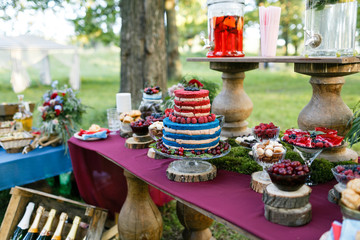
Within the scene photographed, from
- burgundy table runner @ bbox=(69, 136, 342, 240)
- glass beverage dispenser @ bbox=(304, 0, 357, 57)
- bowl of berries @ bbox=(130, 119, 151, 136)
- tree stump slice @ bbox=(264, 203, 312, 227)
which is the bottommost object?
burgundy table runner @ bbox=(69, 136, 342, 240)

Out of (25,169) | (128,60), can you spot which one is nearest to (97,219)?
(25,169)

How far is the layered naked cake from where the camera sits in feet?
5.12

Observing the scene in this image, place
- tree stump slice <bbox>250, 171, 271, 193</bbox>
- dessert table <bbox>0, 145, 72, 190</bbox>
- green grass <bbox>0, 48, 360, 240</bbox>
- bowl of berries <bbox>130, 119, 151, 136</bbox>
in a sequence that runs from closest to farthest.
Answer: tree stump slice <bbox>250, 171, 271, 193</bbox> < bowl of berries <bbox>130, 119, 151, 136</bbox> < dessert table <bbox>0, 145, 72, 190</bbox> < green grass <bbox>0, 48, 360, 240</bbox>

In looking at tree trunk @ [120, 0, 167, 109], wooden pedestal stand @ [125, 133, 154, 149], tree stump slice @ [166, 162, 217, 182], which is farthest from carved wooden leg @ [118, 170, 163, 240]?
tree trunk @ [120, 0, 167, 109]

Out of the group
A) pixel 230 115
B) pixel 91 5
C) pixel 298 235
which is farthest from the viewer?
pixel 91 5

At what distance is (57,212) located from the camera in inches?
98.9

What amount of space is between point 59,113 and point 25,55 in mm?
7955

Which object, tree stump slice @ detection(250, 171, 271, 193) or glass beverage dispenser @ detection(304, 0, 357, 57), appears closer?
tree stump slice @ detection(250, 171, 271, 193)

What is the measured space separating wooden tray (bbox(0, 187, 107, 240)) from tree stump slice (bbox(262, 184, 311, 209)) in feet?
5.12

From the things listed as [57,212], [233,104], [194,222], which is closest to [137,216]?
[194,222]

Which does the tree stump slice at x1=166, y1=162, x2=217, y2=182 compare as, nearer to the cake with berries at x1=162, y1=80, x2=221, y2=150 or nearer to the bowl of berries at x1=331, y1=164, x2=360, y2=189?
the cake with berries at x1=162, y1=80, x2=221, y2=150

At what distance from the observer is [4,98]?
29.4ft

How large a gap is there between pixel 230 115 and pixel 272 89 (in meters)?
7.10

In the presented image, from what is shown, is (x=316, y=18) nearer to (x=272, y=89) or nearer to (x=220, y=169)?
(x=220, y=169)
